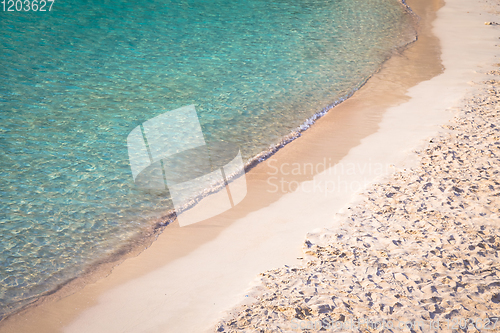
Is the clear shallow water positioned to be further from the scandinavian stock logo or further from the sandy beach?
the sandy beach

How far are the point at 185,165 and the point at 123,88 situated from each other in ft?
10.6

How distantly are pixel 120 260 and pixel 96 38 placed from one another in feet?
26.3

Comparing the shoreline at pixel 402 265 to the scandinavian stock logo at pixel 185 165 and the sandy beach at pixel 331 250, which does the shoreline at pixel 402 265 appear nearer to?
the sandy beach at pixel 331 250

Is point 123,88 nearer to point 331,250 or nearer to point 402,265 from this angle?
point 331,250

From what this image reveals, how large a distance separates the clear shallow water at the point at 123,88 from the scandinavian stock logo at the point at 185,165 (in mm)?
193

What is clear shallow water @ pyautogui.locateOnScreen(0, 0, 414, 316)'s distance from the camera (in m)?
4.25

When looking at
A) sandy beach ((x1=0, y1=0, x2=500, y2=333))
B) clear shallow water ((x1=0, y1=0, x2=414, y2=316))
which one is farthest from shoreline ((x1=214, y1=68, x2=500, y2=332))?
clear shallow water ((x1=0, y1=0, x2=414, y2=316))

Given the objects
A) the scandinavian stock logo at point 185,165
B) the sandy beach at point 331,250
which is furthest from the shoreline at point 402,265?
the scandinavian stock logo at point 185,165

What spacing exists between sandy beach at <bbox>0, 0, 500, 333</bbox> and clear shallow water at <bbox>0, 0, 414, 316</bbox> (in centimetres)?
63

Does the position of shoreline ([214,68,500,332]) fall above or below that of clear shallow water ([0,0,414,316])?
below

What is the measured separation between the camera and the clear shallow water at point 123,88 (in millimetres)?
4250

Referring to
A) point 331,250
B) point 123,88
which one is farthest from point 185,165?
point 123,88

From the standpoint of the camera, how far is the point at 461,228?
348 centimetres

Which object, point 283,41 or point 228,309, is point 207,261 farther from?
point 283,41
